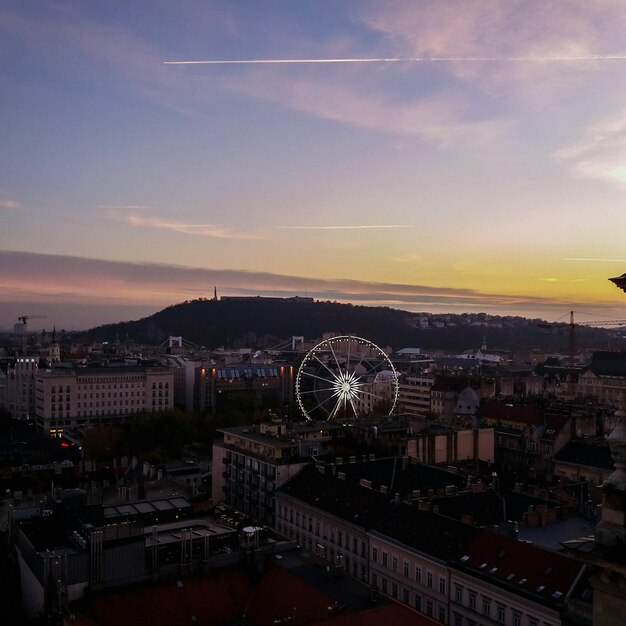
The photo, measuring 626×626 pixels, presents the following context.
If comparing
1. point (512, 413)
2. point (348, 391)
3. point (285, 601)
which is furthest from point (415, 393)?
point (285, 601)

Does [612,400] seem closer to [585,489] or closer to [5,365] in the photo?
[585,489]

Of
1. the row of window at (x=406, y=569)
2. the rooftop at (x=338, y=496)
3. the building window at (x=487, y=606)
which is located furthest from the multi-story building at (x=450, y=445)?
the building window at (x=487, y=606)

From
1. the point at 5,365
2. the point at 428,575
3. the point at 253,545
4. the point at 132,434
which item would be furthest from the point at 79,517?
the point at 5,365

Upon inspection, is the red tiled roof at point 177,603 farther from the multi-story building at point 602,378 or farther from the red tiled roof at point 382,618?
the multi-story building at point 602,378

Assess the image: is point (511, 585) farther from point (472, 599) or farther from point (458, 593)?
point (458, 593)

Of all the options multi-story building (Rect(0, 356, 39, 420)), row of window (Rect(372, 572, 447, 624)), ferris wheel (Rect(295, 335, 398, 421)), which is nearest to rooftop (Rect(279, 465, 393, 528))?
row of window (Rect(372, 572, 447, 624))

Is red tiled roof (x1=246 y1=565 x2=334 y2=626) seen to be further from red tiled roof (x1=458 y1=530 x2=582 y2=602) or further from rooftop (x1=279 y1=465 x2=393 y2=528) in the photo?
rooftop (x1=279 y1=465 x2=393 y2=528)
